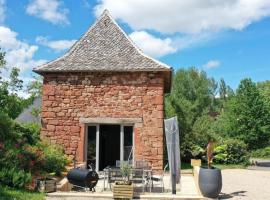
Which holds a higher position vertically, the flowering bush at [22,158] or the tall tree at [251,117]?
the tall tree at [251,117]

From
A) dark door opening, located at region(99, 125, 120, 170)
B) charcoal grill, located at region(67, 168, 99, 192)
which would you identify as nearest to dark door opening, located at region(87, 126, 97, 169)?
dark door opening, located at region(99, 125, 120, 170)

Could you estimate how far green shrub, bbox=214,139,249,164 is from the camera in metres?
24.4

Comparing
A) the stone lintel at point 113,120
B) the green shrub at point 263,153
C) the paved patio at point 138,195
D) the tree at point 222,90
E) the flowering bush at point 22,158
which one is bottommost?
the paved patio at point 138,195

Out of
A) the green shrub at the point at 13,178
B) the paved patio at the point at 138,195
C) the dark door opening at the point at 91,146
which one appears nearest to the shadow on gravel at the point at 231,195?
the paved patio at the point at 138,195

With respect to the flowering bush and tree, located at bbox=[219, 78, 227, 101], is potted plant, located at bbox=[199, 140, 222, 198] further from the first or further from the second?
tree, located at bbox=[219, 78, 227, 101]

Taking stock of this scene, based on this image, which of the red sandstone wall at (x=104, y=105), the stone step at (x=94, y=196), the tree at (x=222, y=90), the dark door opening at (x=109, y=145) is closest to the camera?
the stone step at (x=94, y=196)

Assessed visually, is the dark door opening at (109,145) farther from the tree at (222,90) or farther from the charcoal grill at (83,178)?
the tree at (222,90)

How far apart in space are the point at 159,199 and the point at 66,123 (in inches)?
265

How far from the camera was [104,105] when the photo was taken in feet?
53.1

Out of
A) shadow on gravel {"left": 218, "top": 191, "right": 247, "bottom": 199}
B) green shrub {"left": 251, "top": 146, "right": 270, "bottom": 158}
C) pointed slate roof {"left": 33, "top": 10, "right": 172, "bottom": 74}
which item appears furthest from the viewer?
green shrub {"left": 251, "top": 146, "right": 270, "bottom": 158}

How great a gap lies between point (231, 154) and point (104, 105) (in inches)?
458

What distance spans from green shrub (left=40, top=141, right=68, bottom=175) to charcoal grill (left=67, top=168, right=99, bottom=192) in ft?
7.22

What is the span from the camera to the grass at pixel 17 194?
9797 millimetres

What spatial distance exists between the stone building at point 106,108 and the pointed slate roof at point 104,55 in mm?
42
